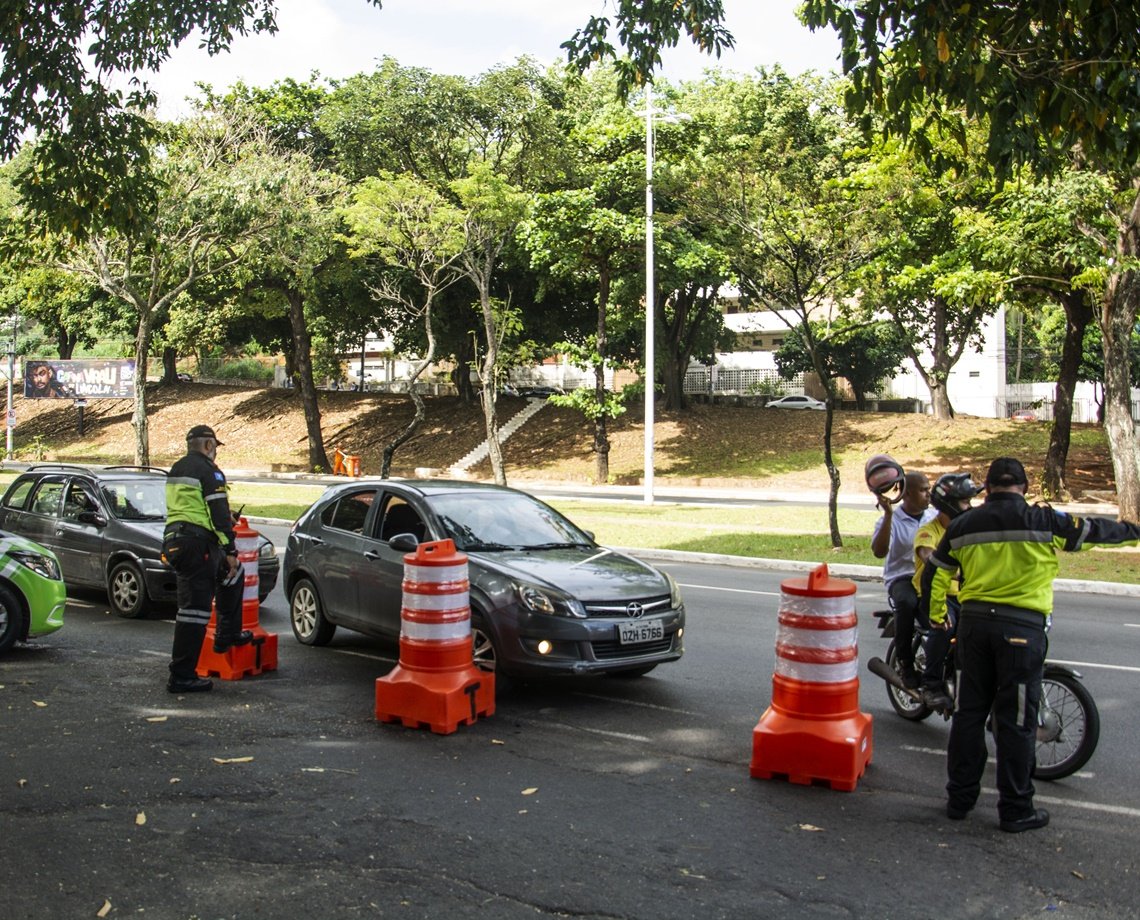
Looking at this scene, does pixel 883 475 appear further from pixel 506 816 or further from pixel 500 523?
pixel 506 816

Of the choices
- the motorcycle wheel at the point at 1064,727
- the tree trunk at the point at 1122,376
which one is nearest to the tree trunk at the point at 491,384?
the tree trunk at the point at 1122,376

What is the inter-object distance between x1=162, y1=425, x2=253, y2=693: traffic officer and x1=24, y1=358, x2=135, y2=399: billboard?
42.2 m

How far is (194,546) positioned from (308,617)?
1969 mm

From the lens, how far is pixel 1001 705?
519cm

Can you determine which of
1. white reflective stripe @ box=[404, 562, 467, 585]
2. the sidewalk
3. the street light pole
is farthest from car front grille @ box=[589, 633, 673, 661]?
the street light pole

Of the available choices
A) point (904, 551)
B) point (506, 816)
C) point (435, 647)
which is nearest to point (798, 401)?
point (904, 551)

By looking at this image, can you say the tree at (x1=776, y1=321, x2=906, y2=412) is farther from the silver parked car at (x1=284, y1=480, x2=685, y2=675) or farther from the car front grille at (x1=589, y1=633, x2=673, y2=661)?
the car front grille at (x1=589, y1=633, x2=673, y2=661)

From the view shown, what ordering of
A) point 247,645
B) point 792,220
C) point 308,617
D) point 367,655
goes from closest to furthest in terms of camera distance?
point 247,645
point 367,655
point 308,617
point 792,220

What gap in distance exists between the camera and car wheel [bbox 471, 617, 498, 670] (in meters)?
7.42

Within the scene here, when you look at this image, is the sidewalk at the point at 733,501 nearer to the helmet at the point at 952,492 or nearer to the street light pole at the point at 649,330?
the street light pole at the point at 649,330

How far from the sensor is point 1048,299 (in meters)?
25.5

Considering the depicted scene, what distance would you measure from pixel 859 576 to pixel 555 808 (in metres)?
10.9

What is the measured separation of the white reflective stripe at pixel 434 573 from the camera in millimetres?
6707

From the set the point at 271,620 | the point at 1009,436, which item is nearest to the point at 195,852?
the point at 271,620
